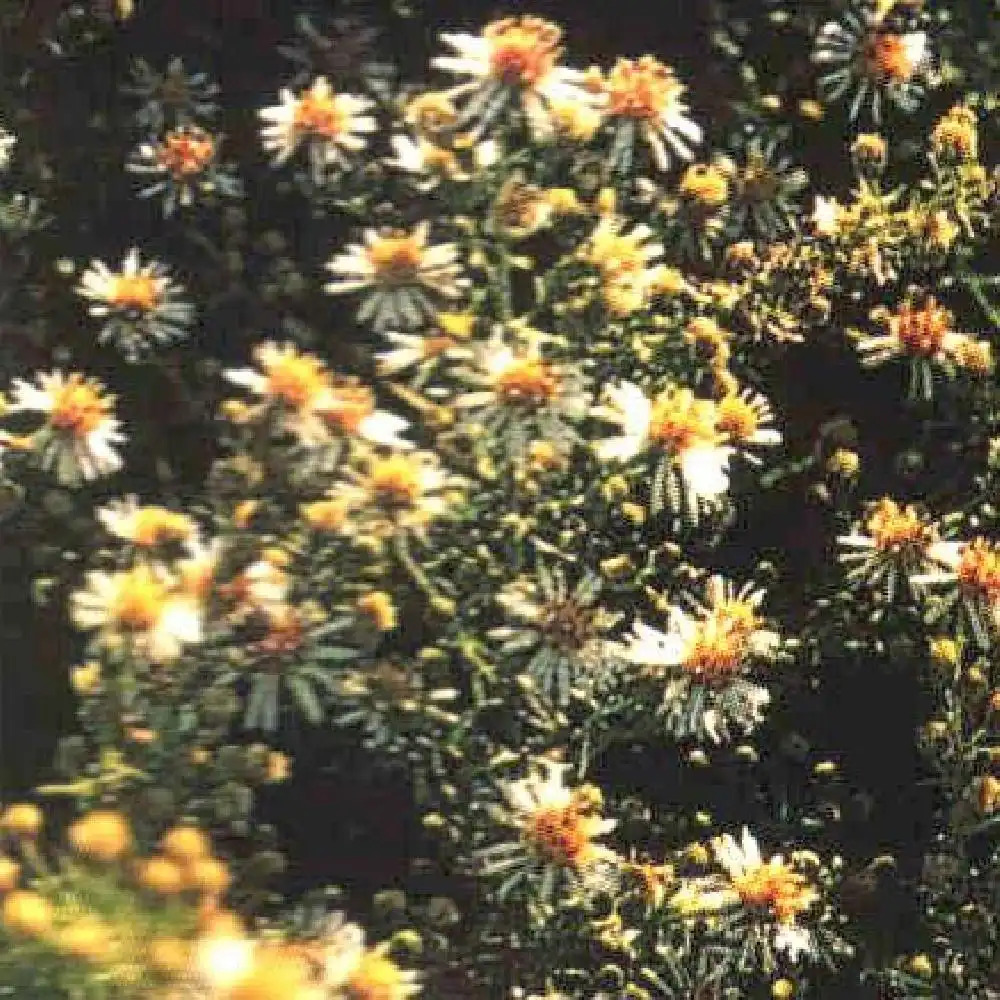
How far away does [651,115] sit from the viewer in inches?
83.2

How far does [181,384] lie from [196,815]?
418 millimetres

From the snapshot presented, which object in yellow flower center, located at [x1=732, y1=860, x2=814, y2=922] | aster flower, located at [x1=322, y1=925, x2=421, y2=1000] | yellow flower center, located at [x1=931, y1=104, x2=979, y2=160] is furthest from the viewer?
yellow flower center, located at [x1=931, y1=104, x2=979, y2=160]

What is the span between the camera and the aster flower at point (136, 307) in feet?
6.99

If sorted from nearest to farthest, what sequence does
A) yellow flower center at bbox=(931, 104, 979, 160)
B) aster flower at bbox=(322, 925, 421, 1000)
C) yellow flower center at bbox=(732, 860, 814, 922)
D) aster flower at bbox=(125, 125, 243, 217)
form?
1. aster flower at bbox=(322, 925, 421, 1000)
2. yellow flower center at bbox=(732, 860, 814, 922)
3. aster flower at bbox=(125, 125, 243, 217)
4. yellow flower center at bbox=(931, 104, 979, 160)

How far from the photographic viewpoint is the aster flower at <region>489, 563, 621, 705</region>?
2.02m

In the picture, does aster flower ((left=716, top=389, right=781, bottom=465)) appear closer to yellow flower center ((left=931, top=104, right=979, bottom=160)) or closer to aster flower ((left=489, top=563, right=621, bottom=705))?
aster flower ((left=489, top=563, right=621, bottom=705))

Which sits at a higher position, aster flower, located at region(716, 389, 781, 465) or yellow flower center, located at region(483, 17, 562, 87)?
yellow flower center, located at region(483, 17, 562, 87)

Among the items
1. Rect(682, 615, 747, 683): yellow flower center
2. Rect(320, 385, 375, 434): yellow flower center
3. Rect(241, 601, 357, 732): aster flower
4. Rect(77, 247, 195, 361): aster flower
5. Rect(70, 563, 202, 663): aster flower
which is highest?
Rect(77, 247, 195, 361): aster flower

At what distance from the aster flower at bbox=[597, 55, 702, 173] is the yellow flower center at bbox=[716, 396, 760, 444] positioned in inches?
8.6

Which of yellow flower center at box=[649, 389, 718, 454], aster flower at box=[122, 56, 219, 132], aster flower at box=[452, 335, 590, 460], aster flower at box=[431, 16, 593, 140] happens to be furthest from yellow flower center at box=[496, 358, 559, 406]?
aster flower at box=[122, 56, 219, 132]

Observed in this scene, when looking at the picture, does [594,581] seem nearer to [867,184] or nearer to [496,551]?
[496,551]

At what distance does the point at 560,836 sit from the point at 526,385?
37cm

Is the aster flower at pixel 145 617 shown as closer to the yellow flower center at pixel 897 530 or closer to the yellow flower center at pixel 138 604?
the yellow flower center at pixel 138 604

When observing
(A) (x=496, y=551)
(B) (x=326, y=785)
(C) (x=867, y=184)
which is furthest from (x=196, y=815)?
(C) (x=867, y=184)
